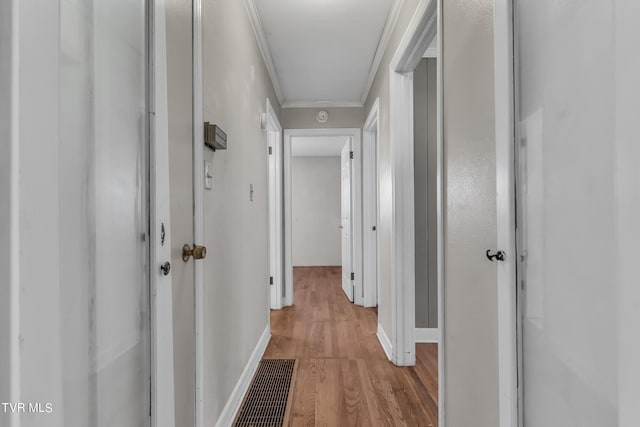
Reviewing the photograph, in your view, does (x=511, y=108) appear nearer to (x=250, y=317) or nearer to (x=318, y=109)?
(x=250, y=317)

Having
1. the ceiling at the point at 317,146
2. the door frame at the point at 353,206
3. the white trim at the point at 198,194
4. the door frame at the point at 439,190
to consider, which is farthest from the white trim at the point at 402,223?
the ceiling at the point at 317,146

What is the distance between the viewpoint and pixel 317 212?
7.11 m

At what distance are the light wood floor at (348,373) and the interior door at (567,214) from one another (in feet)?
3.61

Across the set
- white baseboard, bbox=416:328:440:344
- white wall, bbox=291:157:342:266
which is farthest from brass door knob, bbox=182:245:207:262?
white wall, bbox=291:157:342:266

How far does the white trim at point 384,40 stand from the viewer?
2275mm

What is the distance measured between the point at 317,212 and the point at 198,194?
574cm

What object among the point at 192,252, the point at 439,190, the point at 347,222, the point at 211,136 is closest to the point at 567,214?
the point at 439,190

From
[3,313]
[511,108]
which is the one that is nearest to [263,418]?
[3,313]

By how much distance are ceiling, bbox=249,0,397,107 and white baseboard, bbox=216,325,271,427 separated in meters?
2.33

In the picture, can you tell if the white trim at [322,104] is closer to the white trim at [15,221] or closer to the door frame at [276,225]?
the door frame at [276,225]

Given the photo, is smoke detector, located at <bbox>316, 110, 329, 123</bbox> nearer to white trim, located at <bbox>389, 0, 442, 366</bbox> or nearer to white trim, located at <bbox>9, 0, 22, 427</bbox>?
white trim, located at <bbox>389, 0, 442, 366</bbox>

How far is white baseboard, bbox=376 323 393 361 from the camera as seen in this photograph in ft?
8.37

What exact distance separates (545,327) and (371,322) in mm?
2720

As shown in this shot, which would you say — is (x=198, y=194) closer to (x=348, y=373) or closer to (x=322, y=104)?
(x=348, y=373)
